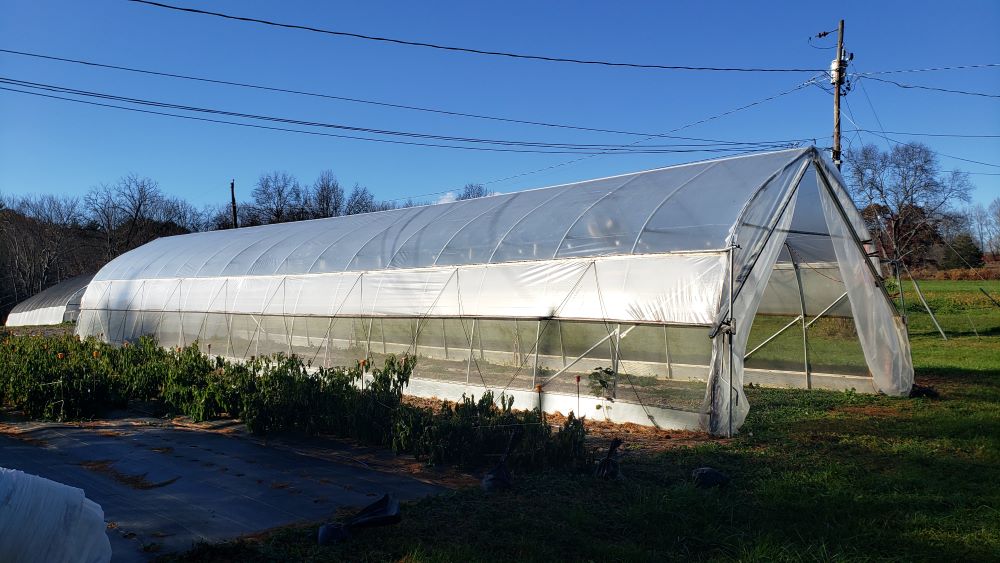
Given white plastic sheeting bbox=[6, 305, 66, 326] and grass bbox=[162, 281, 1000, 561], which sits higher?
white plastic sheeting bbox=[6, 305, 66, 326]

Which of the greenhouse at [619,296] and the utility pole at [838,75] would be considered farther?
the utility pole at [838,75]

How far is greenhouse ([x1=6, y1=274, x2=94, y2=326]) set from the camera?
31514 millimetres

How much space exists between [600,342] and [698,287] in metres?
1.77

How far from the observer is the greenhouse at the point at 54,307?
3151cm

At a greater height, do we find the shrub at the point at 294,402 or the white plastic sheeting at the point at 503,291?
the white plastic sheeting at the point at 503,291

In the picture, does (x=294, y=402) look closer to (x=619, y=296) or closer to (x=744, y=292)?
(x=619, y=296)

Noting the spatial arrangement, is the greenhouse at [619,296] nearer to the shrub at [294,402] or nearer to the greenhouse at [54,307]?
the shrub at [294,402]

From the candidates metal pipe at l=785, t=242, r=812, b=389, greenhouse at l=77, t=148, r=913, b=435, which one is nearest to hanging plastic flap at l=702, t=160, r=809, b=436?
greenhouse at l=77, t=148, r=913, b=435

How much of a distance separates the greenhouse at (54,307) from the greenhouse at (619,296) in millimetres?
19442

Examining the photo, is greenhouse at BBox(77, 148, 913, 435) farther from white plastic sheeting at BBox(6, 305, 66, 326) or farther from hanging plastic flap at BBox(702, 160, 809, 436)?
white plastic sheeting at BBox(6, 305, 66, 326)

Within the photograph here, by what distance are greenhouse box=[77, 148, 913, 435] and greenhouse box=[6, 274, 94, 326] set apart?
19.4 m

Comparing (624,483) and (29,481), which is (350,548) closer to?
(29,481)

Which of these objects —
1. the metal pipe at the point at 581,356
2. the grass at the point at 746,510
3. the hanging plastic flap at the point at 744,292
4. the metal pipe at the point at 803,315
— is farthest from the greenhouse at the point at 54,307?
the grass at the point at 746,510

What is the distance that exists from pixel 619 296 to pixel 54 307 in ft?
104
